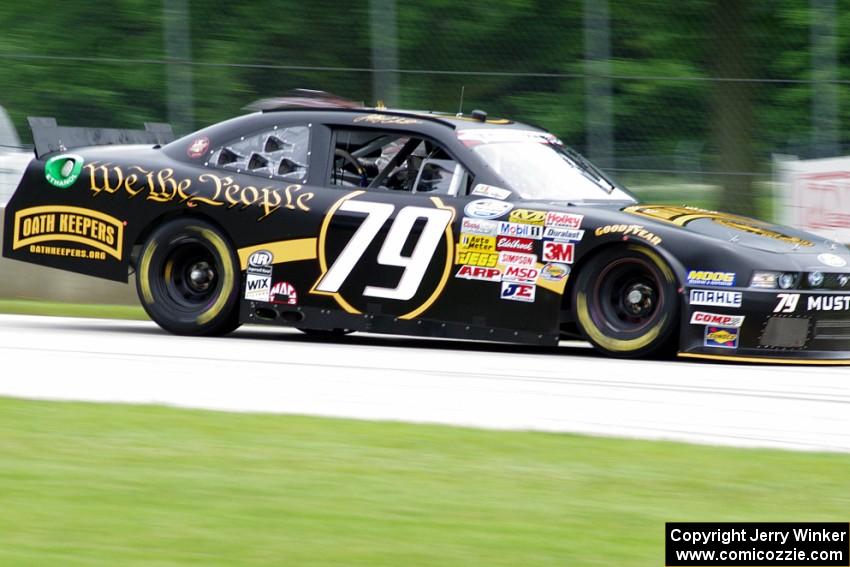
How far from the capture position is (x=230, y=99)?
14188mm

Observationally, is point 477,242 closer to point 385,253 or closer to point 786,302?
point 385,253

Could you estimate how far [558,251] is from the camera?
8.93 meters

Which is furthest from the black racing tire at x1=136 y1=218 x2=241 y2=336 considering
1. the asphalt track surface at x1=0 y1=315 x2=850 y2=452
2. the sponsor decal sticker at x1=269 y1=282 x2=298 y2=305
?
the sponsor decal sticker at x1=269 y1=282 x2=298 y2=305

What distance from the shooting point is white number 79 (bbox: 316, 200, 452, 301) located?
927cm

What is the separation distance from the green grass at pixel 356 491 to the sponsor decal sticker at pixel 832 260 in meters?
3.18

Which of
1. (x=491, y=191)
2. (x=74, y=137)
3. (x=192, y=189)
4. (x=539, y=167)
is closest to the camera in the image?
(x=491, y=191)

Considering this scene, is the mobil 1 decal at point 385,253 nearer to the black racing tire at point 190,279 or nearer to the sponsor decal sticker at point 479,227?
the sponsor decal sticker at point 479,227

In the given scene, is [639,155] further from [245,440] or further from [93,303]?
[245,440]

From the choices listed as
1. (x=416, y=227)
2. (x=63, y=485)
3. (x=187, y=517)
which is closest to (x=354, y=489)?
(x=187, y=517)

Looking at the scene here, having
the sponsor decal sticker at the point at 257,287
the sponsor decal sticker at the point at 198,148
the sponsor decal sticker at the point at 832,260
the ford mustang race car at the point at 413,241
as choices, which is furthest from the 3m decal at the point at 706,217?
the sponsor decal sticker at the point at 198,148

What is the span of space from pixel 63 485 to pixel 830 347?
5.14 metres

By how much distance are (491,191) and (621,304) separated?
111cm

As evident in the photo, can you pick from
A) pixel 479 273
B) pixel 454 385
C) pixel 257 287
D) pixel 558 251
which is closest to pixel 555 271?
pixel 558 251

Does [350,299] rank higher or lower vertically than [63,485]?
higher
